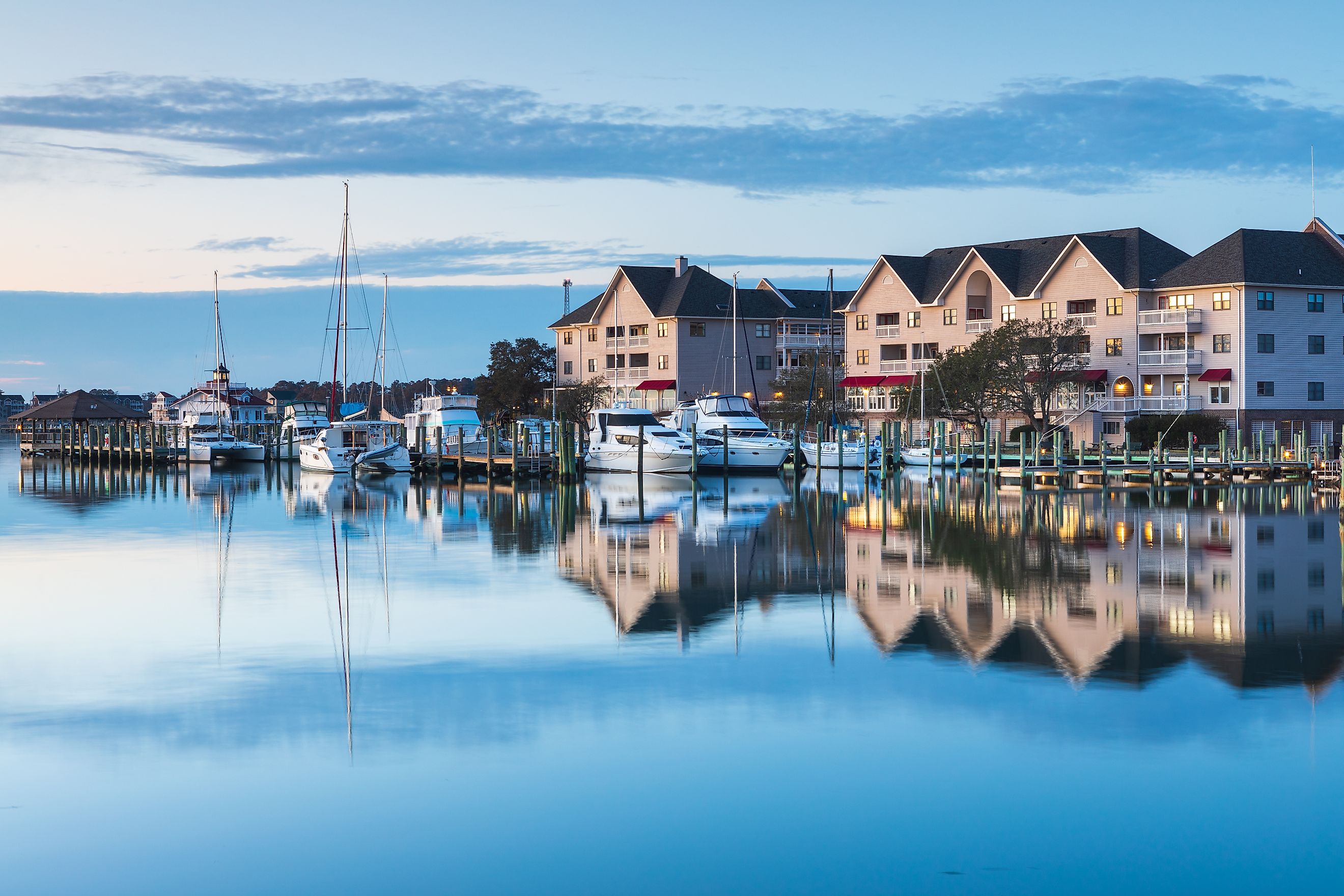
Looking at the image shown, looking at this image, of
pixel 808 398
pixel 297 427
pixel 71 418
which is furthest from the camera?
pixel 71 418

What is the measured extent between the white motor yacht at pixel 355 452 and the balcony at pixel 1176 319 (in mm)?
38251

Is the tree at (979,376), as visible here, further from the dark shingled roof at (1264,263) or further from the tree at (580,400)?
the tree at (580,400)

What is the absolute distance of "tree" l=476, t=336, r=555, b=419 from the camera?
103m

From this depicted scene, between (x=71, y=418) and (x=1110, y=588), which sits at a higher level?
(x=71, y=418)

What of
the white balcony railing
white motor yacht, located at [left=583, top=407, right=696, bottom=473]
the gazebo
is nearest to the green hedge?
the white balcony railing

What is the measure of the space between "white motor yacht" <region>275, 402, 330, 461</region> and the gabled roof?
4662 cm

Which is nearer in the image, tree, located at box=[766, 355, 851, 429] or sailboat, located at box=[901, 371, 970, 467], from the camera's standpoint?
sailboat, located at box=[901, 371, 970, 467]

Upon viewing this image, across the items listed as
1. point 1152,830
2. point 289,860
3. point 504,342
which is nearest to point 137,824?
point 289,860

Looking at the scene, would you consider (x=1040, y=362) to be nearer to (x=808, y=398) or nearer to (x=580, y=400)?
(x=808, y=398)

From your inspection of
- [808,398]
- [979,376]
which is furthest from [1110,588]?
[808,398]

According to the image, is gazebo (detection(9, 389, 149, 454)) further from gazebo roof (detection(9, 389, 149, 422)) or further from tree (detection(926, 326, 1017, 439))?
tree (detection(926, 326, 1017, 439))

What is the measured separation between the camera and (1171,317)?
242 feet

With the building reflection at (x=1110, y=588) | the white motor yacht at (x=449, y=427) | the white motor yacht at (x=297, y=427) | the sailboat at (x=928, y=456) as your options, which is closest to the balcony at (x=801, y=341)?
the sailboat at (x=928, y=456)

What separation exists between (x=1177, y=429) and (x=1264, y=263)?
425 inches
